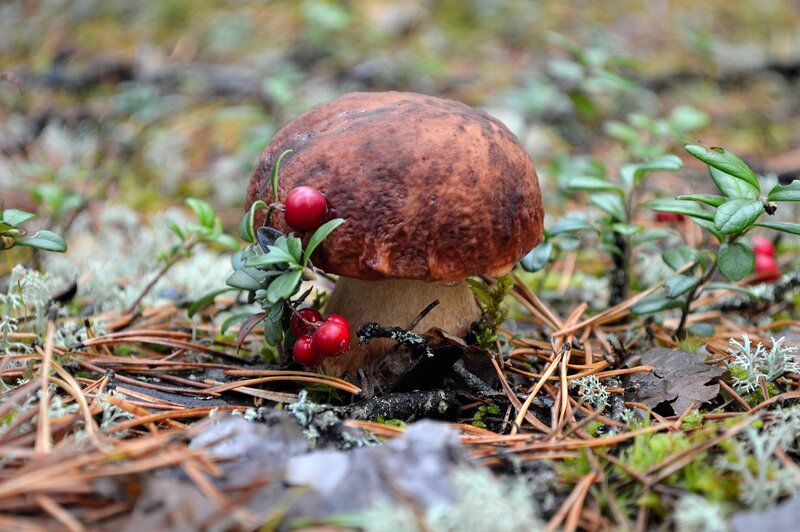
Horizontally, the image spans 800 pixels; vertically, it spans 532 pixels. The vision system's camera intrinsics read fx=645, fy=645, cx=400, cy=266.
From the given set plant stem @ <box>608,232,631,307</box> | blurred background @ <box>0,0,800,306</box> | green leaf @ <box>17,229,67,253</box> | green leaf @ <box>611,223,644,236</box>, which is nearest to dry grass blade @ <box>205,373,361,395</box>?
green leaf @ <box>17,229,67,253</box>

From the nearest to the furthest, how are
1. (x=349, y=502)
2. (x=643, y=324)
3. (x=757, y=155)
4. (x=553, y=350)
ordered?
(x=349, y=502)
(x=553, y=350)
(x=643, y=324)
(x=757, y=155)

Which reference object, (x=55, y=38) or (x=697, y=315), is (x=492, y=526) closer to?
(x=697, y=315)

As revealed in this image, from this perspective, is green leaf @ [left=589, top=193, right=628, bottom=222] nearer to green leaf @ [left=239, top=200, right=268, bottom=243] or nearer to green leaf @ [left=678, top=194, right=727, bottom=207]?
green leaf @ [left=678, top=194, right=727, bottom=207]

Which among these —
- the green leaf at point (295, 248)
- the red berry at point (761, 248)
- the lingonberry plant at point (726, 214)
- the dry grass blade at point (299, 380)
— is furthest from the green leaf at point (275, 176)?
the red berry at point (761, 248)

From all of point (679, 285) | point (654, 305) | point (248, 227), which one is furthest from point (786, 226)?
point (248, 227)

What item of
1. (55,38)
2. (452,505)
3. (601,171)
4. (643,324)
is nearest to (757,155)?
(601,171)

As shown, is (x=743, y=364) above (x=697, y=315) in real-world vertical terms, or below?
above
